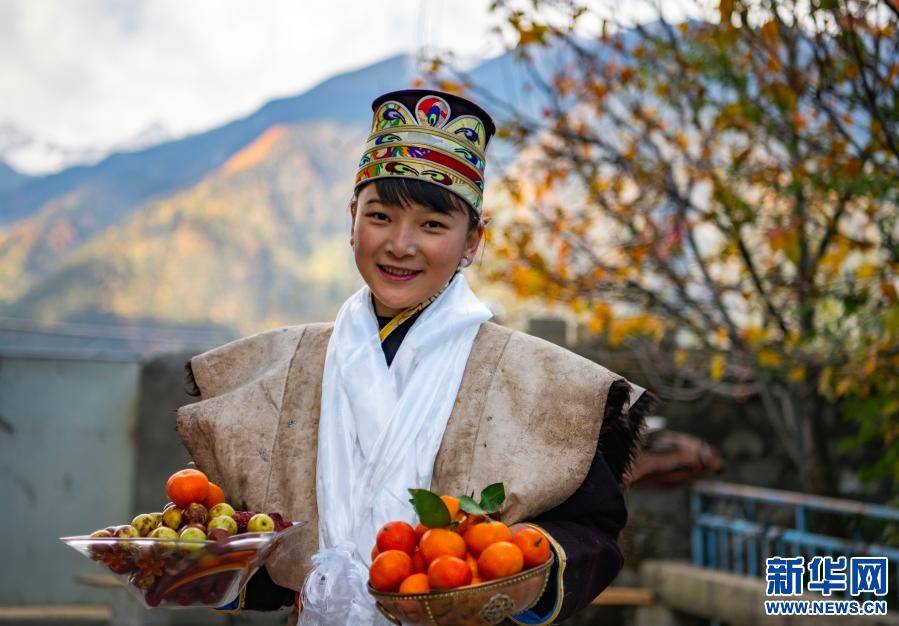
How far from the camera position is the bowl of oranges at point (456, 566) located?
173 centimetres

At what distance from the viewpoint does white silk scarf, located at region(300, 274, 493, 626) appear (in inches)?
81.2

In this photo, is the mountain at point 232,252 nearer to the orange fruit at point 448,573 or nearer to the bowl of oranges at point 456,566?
the bowl of oranges at point 456,566

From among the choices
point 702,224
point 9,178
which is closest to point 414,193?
point 702,224

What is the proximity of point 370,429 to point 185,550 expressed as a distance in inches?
21.2

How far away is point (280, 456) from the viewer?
233 centimetres

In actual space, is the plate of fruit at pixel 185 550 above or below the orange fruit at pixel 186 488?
below

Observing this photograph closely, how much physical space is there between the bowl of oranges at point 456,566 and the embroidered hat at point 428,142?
77 centimetres

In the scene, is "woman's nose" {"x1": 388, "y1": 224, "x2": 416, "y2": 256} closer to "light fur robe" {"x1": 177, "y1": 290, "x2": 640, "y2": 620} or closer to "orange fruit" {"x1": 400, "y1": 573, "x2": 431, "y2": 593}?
"light fur robe" {"x1": 177, "y1": 290, "x2": 640, "y2": 620}

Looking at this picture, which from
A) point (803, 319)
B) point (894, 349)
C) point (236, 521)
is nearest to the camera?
point (236, 521)

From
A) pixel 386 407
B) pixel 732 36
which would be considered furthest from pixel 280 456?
pixel 732 36

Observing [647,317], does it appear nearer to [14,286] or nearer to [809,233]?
[809,233]

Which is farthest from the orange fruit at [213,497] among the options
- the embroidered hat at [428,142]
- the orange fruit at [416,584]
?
the embroidered hat at [428,142]

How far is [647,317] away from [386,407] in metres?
3.78

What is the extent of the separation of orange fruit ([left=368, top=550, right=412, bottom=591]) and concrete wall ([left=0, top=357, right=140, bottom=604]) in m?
5.26
